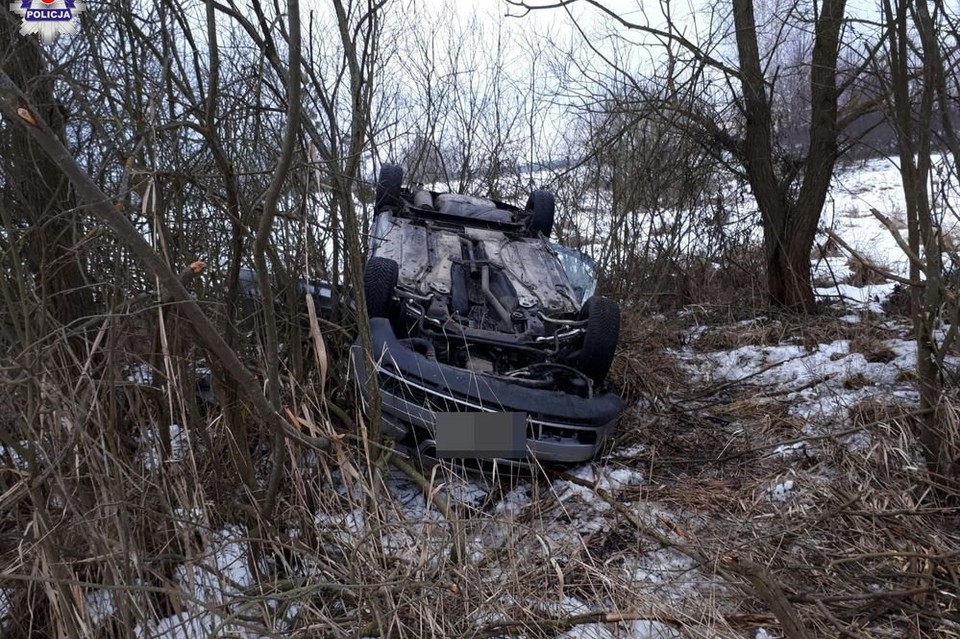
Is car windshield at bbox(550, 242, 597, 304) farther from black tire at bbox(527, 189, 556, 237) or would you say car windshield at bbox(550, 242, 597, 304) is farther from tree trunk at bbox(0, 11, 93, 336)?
tree trunk at bbox(0, 11, 93, 336)

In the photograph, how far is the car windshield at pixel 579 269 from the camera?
5289mm

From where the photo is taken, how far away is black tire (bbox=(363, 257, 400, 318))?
12.9 ft

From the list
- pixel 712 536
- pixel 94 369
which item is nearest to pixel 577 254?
pixel 712 536

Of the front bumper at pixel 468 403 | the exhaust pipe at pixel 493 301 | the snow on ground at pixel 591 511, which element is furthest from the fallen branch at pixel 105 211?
the exhaust pipe at pixel 493 301

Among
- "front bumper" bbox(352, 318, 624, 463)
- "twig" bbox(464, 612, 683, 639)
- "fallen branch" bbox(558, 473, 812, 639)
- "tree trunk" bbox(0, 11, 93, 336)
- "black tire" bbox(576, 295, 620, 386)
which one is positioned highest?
"tree trunk" bbox(0, 11, 93, 336)

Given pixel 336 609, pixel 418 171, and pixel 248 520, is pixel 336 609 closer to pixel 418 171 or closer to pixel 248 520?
pixel 248 520

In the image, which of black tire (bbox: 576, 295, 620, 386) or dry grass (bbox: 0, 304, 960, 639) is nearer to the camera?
dry grass (bbox: 0, 304, 960, 639)

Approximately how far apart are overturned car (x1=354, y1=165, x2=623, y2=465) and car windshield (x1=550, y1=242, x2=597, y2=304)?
0.01 metres

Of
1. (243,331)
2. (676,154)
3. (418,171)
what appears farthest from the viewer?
(418,171)

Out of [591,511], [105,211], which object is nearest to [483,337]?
[591,511]

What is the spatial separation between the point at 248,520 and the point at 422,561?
712mm

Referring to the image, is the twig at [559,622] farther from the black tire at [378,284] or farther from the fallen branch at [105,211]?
the black tire at [378,284]

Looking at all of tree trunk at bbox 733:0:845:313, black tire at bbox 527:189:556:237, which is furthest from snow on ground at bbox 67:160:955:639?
black tire at bbox 527:189:556:237

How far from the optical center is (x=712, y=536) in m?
2.95
